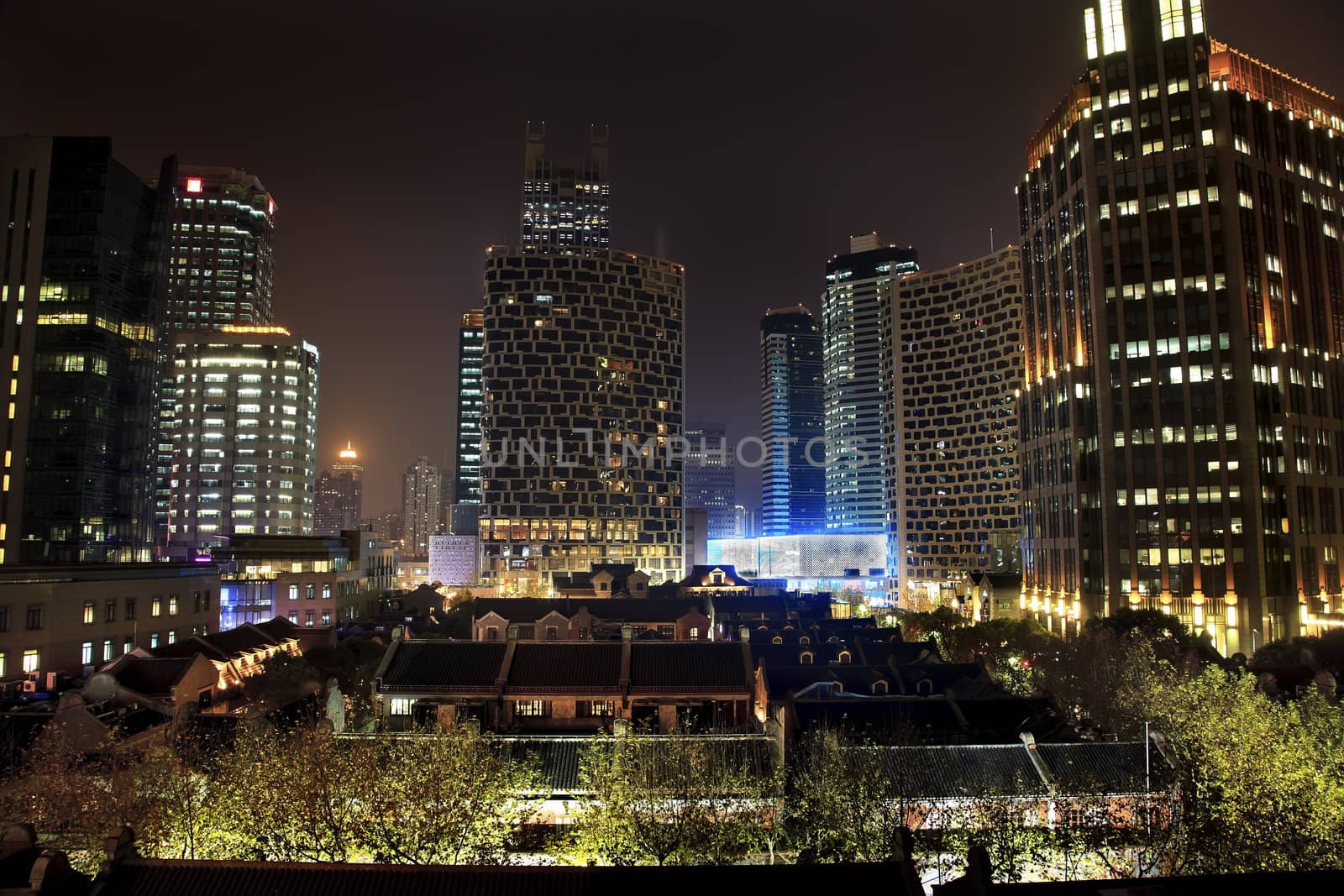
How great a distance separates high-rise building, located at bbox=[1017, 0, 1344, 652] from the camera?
311 feet

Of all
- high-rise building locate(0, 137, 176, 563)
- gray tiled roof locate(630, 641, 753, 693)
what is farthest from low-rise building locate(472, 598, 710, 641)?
high-rise building locate(0, 137, 176, 563)

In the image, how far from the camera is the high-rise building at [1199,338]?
9481 centimetres

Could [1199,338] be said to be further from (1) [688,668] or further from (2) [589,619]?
(1) [688,668]

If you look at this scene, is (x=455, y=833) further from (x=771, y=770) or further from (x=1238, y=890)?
(x=1238, y=890)

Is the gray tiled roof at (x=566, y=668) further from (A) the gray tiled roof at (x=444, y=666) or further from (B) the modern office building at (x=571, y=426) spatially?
(B) the modern office building at (x=571, y=426)

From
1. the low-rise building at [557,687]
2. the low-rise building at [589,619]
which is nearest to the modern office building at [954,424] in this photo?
the low-rise building at [589,619]

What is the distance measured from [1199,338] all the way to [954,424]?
3560 inches

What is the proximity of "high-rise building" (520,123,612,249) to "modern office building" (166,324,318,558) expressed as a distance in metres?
59.8

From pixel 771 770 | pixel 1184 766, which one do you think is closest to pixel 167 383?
pixel 771 770

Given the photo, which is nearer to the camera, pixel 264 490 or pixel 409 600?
pixel 409 600

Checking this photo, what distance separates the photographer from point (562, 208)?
19675 cm

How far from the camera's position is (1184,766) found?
109ft

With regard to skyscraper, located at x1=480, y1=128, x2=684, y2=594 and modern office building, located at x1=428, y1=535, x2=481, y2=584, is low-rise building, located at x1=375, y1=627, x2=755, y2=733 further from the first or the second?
modern office building, located at x1=428, y1=535, x2=481, y2=584

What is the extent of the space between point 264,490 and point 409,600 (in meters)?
91.6
